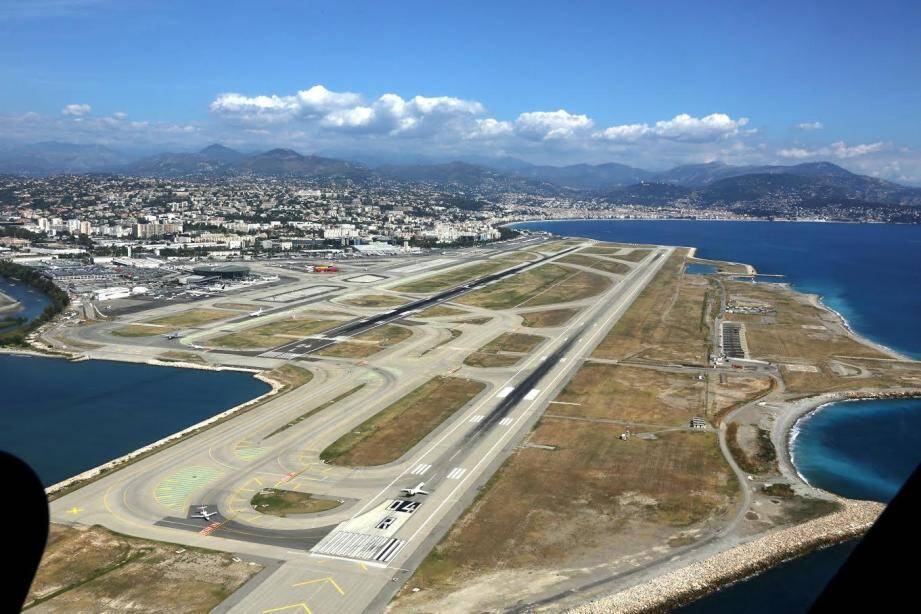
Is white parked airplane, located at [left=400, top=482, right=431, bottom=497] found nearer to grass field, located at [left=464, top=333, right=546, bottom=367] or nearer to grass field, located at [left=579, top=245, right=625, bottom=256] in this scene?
grass field, located at [left=464, top=333, right=546, bottom=367]

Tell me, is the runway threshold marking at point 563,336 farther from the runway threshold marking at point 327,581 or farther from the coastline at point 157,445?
the coastline at point 157,445

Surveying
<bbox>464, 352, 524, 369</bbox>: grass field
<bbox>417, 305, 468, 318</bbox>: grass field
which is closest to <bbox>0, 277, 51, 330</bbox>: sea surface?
<bbox>417, 305, 468, 318</bbox>: grass field

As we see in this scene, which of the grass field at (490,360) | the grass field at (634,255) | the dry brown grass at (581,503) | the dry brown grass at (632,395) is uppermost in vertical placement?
the grass field at (634,255)

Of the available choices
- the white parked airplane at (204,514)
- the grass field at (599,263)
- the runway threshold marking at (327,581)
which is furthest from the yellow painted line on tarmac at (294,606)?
the grass field at (599,263)

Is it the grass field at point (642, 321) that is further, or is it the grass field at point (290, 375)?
the grass field at point (642, 321)

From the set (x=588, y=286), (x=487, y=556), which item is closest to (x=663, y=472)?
(x=487, y=556)

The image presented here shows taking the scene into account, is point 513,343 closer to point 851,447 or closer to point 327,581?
point 851,447

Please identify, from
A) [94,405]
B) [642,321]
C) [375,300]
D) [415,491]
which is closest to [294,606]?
[415,491]
